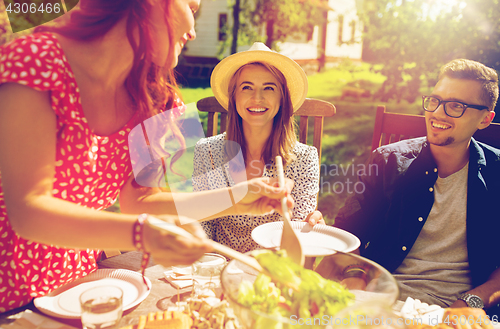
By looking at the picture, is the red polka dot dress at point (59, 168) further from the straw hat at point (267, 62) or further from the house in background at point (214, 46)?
the house in background at point (214, 46)

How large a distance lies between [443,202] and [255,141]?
49.7 inches

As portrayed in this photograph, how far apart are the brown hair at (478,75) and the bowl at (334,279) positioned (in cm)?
164

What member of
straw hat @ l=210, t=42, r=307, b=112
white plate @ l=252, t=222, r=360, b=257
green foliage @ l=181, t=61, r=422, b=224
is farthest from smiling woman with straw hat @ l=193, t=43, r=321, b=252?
green foliage @ l=181, t=61, r=422, b=224

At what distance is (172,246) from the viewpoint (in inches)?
35.3

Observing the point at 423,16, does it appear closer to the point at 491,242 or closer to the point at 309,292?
the point at 491,242

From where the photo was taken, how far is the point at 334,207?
4984 millimetres

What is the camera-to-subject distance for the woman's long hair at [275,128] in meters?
2.44

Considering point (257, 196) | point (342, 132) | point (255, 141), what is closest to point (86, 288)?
point (257, 196)

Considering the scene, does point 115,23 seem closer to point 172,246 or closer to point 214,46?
point 172,246

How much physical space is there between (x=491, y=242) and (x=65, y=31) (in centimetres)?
235

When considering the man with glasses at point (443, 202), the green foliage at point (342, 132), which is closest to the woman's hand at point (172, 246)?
the man with glasses at point (443, 202)

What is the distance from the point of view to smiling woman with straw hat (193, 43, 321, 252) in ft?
7.65

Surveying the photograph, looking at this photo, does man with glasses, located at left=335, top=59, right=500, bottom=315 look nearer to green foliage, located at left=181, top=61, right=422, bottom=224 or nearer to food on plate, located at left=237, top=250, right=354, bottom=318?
food on plate, located at left=237, top=250, right=354, bottom=318

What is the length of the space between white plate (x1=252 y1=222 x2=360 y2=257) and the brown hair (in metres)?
1.32
